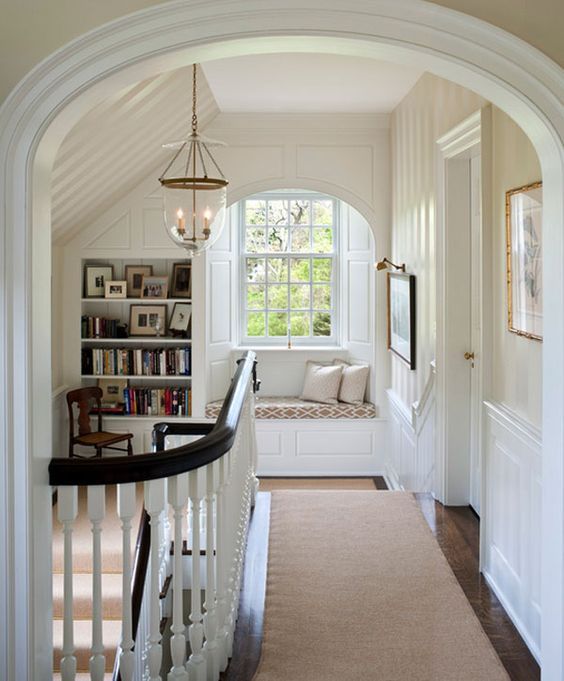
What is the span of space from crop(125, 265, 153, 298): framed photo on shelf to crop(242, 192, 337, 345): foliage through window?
1185 millimetres

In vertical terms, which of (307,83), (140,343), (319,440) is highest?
(307,83)

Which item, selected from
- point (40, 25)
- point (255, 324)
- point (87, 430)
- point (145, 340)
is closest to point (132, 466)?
point (40, 25)

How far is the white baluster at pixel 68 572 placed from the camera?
7.97 feet

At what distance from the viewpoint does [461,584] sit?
3.92 meters

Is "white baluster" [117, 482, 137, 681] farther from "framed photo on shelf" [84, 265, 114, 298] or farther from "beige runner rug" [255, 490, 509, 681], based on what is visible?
"framed photo on shelf" [84, 265, 114, 298]

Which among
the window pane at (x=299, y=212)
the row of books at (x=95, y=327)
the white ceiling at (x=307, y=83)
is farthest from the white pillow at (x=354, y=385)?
the white ceiling at (x=307, y=83)

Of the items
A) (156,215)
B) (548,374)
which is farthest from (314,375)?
(548,374)

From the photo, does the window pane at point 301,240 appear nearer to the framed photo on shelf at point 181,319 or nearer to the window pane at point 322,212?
the window pane at point 322,212

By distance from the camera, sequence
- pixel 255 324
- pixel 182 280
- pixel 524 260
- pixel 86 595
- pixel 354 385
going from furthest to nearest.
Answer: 1. pixel 255 324
2. pixel 354 385
3. pixel 182 280
4. pixel 86 595
5. pixel 524 260

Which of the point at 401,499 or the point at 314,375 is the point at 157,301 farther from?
the point at 401,499

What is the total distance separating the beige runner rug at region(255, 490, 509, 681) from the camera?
3090mm

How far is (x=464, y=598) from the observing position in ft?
12.1

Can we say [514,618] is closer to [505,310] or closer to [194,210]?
[505,310]

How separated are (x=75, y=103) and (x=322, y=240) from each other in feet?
20.4
